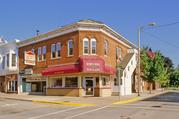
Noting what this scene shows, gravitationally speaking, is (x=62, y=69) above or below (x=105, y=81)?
above

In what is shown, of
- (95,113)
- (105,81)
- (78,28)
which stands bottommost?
(95,113)

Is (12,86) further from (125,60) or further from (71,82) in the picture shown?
(125,60)

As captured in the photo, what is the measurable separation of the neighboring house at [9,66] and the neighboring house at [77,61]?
281 cm

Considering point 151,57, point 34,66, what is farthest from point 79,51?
point 151,57

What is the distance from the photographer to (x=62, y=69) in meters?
33.4

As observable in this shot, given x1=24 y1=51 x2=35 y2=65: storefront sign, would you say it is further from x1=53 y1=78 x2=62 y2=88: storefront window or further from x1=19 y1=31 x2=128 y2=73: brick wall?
x1=53 y1=78 x2=62 y2=88: storefront window

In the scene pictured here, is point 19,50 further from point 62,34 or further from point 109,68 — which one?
point 109,68

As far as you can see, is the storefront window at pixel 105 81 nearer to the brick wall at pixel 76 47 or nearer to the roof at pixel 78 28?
the brick wall at pixel 76 47

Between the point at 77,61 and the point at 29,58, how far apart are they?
8650mm

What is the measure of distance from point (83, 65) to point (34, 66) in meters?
10.5

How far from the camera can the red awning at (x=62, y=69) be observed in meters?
32.2

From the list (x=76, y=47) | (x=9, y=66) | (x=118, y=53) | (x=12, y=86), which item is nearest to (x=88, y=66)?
(x=76, y=47)

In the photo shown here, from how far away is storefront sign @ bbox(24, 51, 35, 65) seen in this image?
38.0 metres

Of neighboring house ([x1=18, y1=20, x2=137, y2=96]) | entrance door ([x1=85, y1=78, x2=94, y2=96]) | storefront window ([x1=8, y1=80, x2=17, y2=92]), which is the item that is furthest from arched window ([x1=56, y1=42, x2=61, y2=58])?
storefront window ([x1=8, y1=80, x2=17, y2=92])
